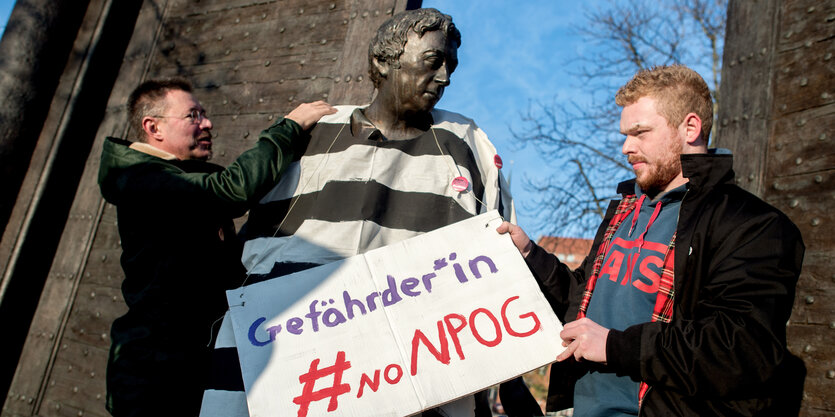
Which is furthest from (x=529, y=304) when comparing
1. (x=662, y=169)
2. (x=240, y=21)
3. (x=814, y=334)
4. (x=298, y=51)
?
(x=240, y=21)

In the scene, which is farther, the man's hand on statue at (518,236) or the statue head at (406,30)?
the statue head at (406,30)

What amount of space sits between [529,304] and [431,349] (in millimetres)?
325

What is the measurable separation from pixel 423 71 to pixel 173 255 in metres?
1.15

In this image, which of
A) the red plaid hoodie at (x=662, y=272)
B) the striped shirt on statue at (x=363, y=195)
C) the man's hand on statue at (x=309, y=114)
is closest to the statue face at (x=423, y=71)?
the striped shirt on statue at (x=363, y=195)

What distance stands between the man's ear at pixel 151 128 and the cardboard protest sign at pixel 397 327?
3.24 ft

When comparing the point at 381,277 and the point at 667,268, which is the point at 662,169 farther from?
the point at 381,277

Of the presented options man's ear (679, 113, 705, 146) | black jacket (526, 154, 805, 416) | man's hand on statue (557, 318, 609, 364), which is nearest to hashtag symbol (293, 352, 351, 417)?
man's hand on statue (557, 318, 609, 364)

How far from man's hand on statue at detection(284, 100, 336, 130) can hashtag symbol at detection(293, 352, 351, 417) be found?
0.98 meters

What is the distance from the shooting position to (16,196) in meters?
4.25

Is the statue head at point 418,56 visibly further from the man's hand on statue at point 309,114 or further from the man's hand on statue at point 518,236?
the man's hand on statue at point 518,236

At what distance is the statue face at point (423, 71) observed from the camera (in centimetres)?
211

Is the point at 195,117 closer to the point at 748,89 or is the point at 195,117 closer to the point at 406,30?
the point at 406,30

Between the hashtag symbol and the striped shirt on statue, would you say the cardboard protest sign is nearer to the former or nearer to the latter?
the hashtag symbol

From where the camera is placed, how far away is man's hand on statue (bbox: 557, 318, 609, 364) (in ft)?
4.96
